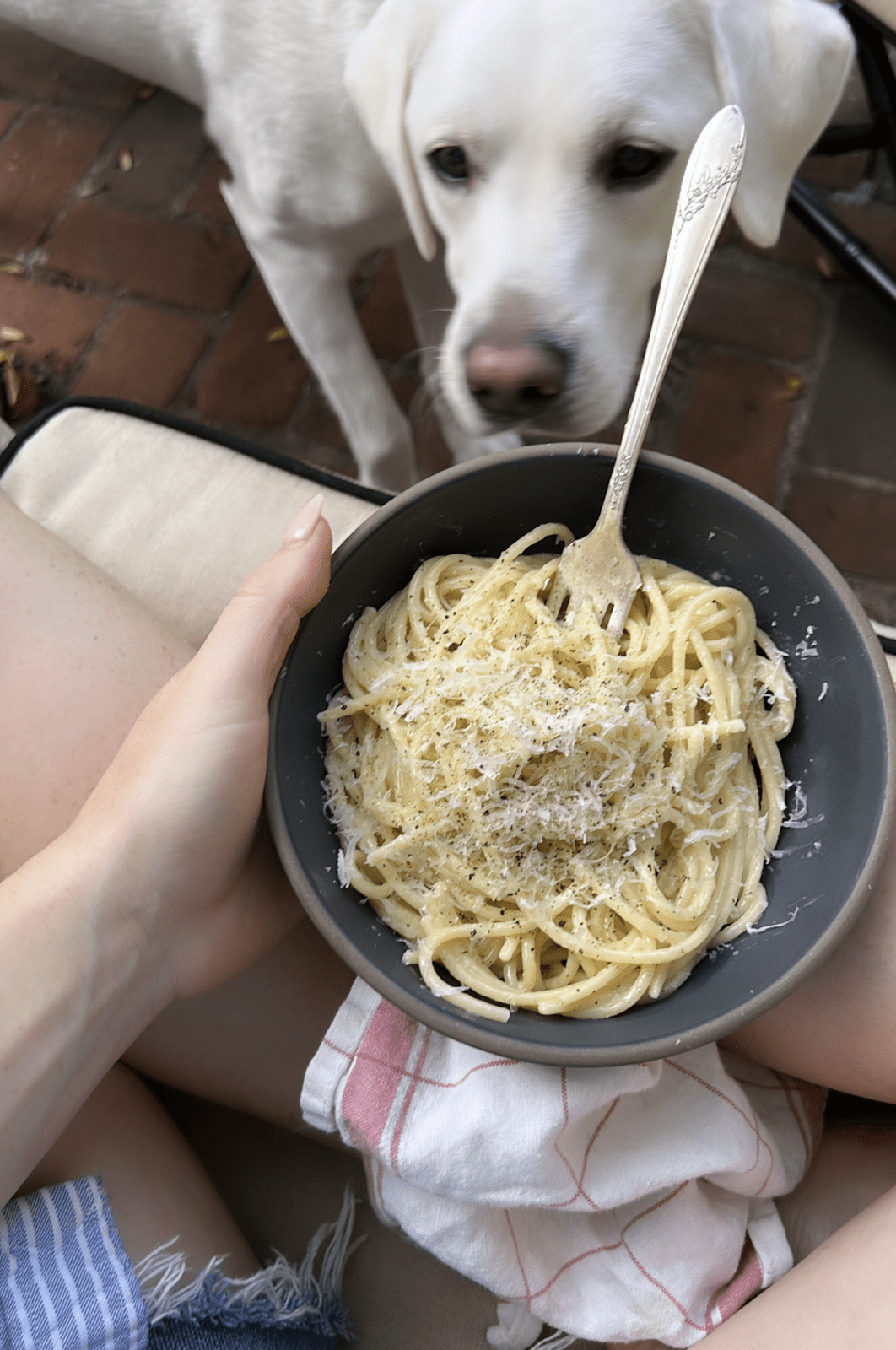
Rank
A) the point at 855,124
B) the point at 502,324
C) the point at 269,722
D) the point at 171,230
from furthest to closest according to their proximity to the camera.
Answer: the point at 171,230 → the point at 855,124 → the point at 502,324 → the point at 269,722

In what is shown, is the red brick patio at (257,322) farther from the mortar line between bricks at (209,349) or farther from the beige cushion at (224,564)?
the beige cushion at (224,564)

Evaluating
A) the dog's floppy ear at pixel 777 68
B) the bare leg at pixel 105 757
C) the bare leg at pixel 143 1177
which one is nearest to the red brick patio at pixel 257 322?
the dog's floppy ear at pixel 777 68

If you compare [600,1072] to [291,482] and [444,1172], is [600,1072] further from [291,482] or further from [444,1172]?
[291,482]

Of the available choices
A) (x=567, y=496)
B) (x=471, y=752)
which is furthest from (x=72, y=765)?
(x=567, y=496)

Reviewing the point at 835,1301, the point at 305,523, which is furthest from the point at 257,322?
the point at 835,1301

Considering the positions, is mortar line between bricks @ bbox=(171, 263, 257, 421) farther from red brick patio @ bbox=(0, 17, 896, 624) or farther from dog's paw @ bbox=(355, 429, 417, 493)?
dog's paw @ bbox=(355, 429, 417, 493)

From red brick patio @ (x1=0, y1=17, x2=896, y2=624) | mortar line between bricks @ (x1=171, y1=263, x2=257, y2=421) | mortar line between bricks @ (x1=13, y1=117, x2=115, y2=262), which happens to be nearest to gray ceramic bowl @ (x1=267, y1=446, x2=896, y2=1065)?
red brick patio @ (x1=0, y1=17, x2=896, y2=624)
